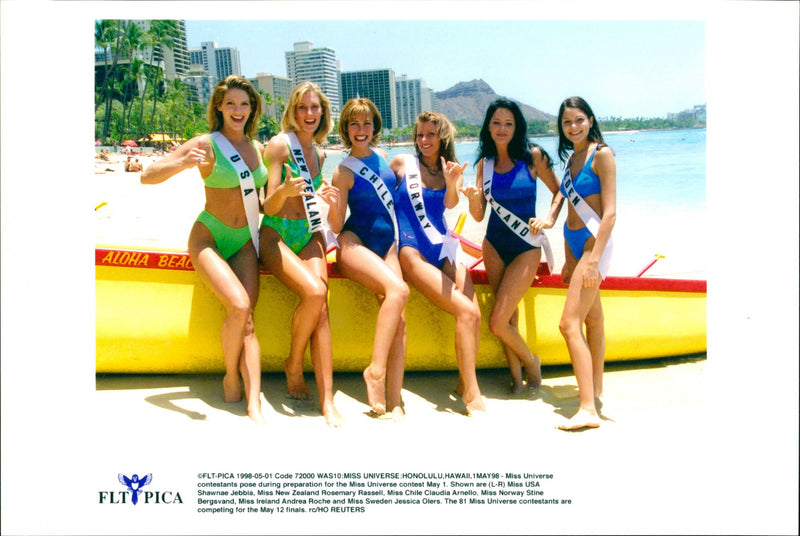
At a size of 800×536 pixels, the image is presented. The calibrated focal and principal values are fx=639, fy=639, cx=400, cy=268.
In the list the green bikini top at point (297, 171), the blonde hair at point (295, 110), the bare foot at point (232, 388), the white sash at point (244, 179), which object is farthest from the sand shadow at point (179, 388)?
the blonde hair at point (295, 110)

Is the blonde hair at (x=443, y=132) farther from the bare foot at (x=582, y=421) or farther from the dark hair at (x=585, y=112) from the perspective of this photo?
the bare foot at (x=582, y=421)

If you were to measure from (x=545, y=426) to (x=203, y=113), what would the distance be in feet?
9.36

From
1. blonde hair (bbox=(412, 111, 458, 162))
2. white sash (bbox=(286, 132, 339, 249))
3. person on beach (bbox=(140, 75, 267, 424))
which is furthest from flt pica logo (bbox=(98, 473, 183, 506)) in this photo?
blonde hair (bbox=(412, 111, 458, 162))

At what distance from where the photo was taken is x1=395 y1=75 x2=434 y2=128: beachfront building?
14.1ft

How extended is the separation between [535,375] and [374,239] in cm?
144

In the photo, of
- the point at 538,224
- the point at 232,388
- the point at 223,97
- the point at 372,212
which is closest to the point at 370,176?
the point at 372,212

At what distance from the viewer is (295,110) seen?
12.5 ft

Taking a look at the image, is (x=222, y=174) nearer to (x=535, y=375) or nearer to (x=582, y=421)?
(x=535, y=375)

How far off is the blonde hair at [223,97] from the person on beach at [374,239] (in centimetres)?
51

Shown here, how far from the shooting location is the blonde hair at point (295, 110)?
3.79 meters
